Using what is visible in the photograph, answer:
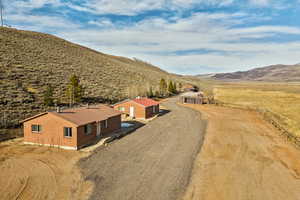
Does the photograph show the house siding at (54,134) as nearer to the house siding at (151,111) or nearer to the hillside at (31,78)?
the hillside at (31,78)

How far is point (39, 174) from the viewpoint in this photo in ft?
53.1

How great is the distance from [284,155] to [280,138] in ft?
24.6

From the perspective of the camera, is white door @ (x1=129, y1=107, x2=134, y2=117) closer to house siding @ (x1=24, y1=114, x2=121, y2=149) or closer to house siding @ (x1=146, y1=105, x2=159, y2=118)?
house siding @ (x1=146, y1=105, x2=159, y2=118)

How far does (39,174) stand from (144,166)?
8.17 metres

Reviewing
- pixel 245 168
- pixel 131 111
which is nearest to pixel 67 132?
pixel 245 168

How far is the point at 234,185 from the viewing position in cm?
1577

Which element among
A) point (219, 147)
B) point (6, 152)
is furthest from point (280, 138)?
point (6, 152)

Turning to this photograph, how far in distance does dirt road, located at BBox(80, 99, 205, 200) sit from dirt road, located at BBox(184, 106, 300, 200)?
1226mm

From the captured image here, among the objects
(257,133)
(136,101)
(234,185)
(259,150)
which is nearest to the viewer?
(234,185)

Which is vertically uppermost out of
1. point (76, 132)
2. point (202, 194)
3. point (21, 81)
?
point (21, 81)

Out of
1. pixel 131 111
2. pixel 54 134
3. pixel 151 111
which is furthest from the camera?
pixel 151 111

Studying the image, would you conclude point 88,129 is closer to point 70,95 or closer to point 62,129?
point 62,129

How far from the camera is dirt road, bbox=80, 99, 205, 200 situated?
14320 mm

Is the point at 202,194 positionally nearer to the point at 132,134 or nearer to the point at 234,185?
the point at 234,185
